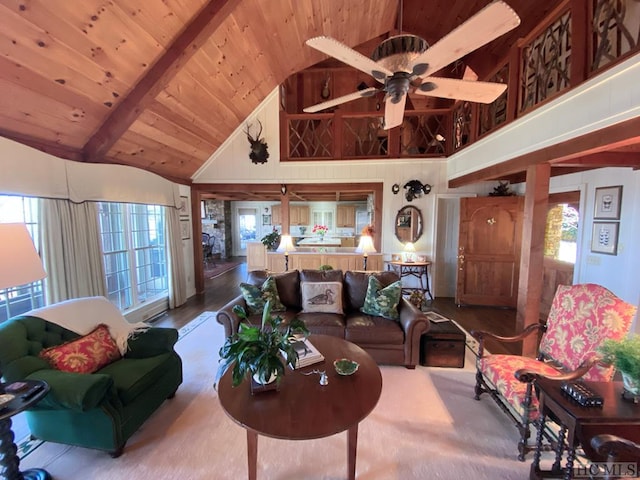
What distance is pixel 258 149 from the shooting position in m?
5.21

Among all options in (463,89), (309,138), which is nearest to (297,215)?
(309,138)

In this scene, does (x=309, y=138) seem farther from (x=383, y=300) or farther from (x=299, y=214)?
(x=299, y=214)

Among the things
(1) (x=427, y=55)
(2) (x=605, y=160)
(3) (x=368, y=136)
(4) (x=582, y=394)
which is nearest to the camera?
(4) (x=582, y=394)

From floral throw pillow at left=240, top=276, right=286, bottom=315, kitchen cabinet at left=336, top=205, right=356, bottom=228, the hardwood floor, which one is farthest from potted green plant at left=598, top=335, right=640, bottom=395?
→ kitchen cabinet at left=336, top=205, right=356, bottom=228

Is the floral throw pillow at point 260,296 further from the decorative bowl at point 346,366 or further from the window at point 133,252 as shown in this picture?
the window at point 133,252

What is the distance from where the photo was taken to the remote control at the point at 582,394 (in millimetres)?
1380

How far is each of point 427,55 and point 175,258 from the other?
471 centimetres

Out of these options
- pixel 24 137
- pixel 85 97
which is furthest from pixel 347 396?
pixel 24 137

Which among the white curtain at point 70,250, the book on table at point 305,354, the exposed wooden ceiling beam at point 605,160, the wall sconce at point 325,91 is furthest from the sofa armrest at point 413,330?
the wall sconce at point 325,91

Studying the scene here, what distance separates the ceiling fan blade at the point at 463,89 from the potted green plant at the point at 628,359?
1684mm

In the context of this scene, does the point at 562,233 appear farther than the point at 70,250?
Yes

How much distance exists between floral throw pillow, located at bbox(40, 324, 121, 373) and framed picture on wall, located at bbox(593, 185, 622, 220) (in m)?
5.20

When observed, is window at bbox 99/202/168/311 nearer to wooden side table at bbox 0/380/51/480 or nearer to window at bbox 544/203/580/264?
wooden side table at bbox 0/380/51/480

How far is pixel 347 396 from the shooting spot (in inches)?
63.4
